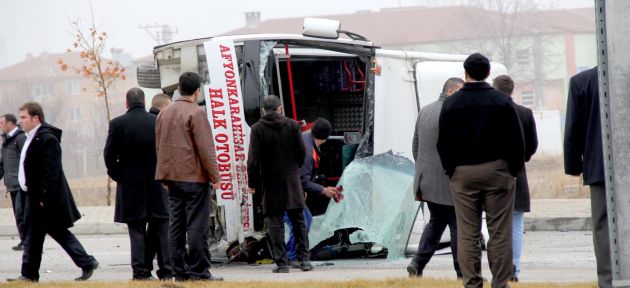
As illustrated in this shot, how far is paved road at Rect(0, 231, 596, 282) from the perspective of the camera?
10.0 m

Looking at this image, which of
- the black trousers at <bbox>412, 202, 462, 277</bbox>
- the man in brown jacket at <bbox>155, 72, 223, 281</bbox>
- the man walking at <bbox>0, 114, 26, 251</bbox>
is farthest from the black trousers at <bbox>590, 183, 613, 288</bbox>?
the man walking at <bbox>0, 114, 26, 251</bbox>

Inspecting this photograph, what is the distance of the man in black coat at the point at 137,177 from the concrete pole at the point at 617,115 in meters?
5.09

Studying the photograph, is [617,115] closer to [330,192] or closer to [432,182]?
[432,182]

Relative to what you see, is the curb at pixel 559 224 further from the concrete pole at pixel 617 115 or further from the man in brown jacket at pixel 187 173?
the concrete pole at pixel 617 115

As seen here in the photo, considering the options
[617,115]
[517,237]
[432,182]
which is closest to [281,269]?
[432,182]

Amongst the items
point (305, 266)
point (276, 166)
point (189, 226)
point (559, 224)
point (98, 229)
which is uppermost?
point (276, 166)

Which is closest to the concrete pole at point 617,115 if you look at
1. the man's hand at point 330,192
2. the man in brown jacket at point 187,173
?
the man in brown jacket at point 187,173

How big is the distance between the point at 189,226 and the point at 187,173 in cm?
44

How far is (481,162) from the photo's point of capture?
7348 millimetres

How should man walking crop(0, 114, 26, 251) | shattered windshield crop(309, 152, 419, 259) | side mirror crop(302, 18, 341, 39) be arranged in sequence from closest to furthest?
shattered windshield crop(309, 152, 419, 259) < side mirror crop(302, 18, 341, 39) < man walking crop(0, 114, 26, 251)

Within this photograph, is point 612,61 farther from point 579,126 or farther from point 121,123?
point 121,123

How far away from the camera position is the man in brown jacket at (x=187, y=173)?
9.18m

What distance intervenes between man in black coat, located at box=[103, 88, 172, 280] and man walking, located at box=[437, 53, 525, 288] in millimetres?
3163

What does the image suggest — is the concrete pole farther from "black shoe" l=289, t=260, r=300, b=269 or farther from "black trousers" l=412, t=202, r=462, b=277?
"black shoe" l=289, t=260, r=300, b=269
